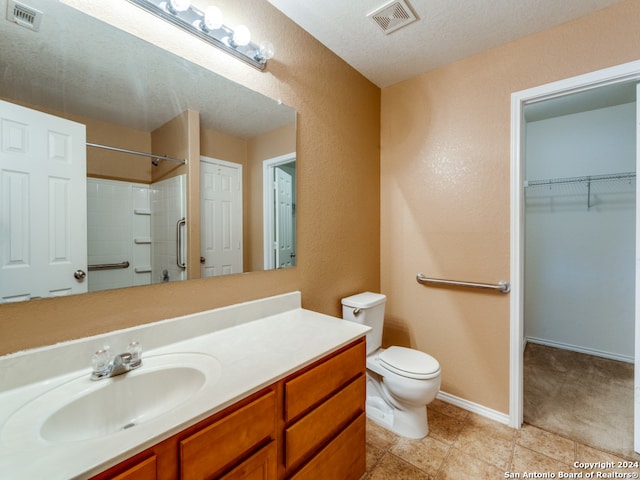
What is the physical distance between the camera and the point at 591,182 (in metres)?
2.72

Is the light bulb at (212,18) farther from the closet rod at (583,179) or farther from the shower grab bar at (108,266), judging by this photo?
the closet rod at (583,179)

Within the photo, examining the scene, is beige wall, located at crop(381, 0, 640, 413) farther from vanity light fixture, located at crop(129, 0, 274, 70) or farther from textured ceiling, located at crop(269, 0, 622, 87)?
vanity light fixture, located at crop(129, 0, 274, 70)

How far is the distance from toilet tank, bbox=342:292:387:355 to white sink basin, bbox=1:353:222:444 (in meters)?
1.03

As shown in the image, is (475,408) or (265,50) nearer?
(265,50)

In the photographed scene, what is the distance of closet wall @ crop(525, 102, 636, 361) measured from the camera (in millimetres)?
2578

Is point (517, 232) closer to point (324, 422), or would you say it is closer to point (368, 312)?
point (368, 312)

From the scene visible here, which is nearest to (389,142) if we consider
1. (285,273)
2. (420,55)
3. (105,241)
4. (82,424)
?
(420,55)

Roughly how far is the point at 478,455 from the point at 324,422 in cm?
111

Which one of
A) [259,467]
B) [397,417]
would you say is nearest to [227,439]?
[259,467]

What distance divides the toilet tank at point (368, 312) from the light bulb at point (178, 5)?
66.0 inches

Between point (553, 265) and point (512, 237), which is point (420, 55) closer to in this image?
point (512, 237)

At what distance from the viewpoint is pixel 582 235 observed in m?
2.78

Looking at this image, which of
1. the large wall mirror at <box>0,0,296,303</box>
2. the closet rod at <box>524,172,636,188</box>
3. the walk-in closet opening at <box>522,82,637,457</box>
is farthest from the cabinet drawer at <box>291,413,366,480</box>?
the closet rod at <box>524,172,636,188</box>

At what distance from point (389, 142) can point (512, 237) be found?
115 cm
